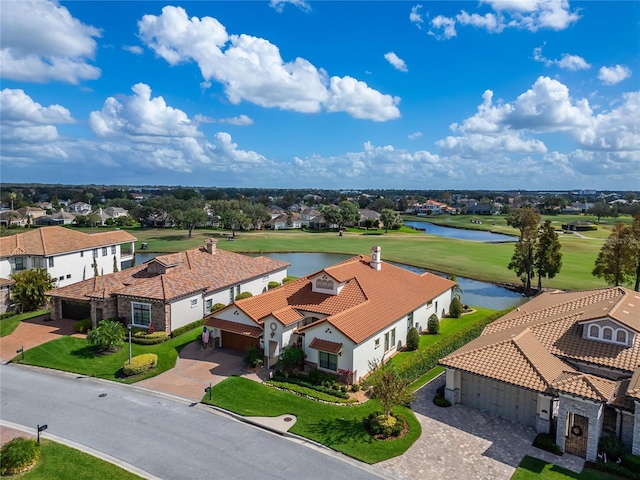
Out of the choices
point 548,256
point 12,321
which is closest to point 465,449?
point 12,321

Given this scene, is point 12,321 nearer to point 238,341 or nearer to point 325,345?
point 238,341

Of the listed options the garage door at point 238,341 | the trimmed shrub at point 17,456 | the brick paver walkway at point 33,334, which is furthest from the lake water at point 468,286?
the trimmed shrub at point 17,456

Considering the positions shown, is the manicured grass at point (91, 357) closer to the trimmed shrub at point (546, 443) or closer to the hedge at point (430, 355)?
the hedge at point (430, 355)

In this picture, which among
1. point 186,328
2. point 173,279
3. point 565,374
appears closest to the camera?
→ point 565,374

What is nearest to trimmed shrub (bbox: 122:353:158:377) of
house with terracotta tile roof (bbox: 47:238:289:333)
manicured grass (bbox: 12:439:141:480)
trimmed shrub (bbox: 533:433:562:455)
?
house with terracotta tile roof (bbox: 47:238:289:333)

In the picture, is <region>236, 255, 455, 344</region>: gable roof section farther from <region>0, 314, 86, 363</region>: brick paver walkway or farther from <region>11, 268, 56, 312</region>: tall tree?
<region>11, 268, 56, 312</region>: tall tree
